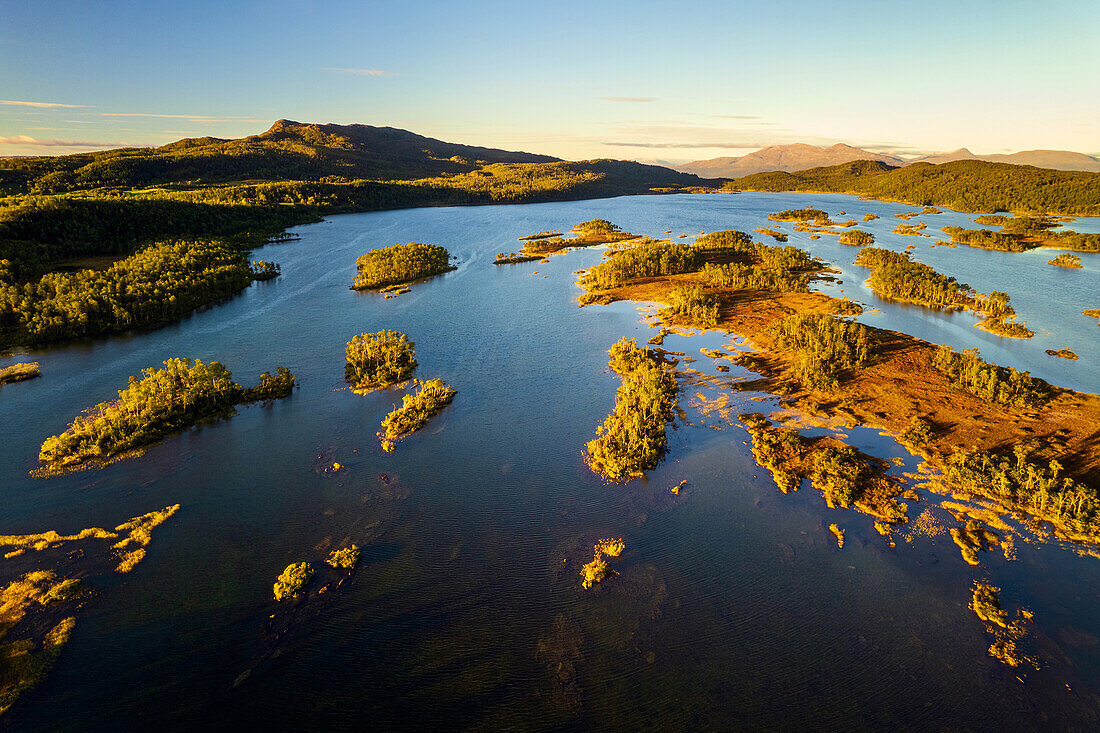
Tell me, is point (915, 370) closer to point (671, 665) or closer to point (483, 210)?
point (671, 665)

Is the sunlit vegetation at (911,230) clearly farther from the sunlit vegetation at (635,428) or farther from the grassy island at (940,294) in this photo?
the sunlit vegetation at (635,428)

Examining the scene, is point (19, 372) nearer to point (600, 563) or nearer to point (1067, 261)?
point (600, 563)

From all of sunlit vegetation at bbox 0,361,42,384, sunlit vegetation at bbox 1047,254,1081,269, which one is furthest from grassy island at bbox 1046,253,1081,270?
sunlit vegetation at bbox 0,361,42,384

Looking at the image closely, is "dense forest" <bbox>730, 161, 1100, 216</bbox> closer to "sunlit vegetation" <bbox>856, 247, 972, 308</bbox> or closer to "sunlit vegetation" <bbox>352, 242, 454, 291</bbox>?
"sunlit vegetation" <bbox>856, 247, 972, 308</bbox>

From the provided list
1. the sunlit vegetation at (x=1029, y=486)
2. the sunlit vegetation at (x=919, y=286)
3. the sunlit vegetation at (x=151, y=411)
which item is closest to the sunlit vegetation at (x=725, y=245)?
the sunlit vegetation at (x=919, y=286)

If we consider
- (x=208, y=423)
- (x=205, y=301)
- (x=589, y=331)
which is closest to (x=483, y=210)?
(x=205, y=301)
